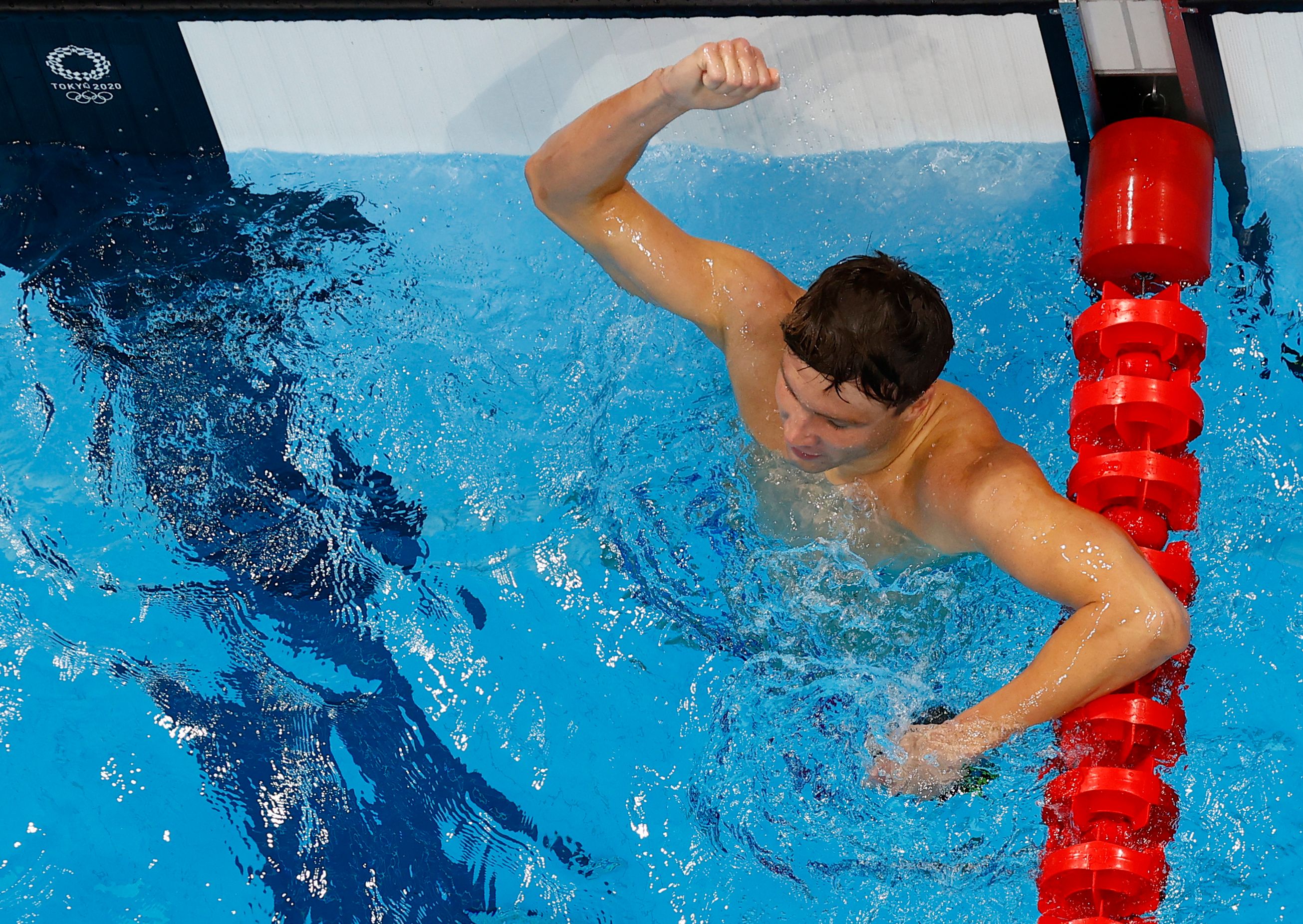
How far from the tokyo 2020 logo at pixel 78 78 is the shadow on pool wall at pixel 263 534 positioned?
0.13 m

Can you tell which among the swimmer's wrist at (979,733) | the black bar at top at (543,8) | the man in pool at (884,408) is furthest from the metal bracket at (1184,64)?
the swimmer's wrist at (979,733)

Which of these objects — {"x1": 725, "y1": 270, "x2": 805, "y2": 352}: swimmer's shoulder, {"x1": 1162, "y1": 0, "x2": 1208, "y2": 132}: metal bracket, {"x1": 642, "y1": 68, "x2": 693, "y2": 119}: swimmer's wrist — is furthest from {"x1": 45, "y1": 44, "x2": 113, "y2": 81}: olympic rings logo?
{"x1": 1162, "y1": 0, "x2": 1208, "y2": 132}: metal bracket

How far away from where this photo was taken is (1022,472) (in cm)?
194

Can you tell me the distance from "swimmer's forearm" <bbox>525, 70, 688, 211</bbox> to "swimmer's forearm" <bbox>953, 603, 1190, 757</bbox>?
1.03 metres

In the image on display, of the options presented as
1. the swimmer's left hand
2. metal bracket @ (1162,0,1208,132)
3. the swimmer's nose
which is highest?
metal bracket @ (1162,0,1208,132)

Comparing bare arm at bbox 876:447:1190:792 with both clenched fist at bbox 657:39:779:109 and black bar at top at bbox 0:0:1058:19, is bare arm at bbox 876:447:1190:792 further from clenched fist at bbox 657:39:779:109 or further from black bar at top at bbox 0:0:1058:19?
black bar at top at bbox 0:0:1058:19

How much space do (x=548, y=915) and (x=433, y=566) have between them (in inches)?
28.6

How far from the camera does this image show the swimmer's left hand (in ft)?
6.21

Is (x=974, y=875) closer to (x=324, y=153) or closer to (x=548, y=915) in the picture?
(x=548, y=915)

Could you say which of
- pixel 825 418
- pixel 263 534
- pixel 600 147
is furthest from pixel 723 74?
pixel 263 534

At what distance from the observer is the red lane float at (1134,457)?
1.82 meters

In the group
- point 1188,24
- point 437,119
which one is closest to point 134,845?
point 437,119

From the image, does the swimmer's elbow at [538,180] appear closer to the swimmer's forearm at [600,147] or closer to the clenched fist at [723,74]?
the swimmer's forearm at [600,147]

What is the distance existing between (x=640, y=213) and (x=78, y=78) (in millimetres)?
1695
